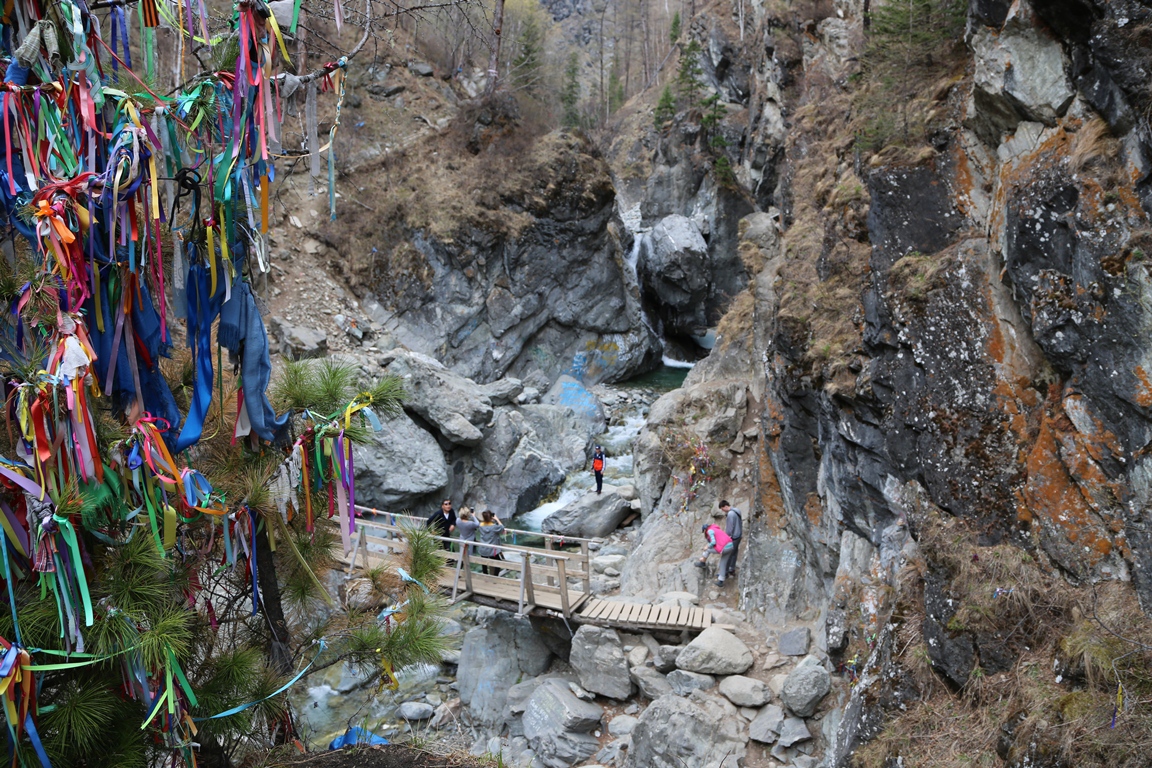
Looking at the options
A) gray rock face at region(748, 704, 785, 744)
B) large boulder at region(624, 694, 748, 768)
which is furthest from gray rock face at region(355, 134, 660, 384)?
gray rock face at region(748, 704, 785, 744)

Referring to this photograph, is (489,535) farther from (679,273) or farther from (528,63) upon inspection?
(528,63)

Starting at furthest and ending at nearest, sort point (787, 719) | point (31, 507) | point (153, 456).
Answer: point (787, 719), point (153, 456), point (31, 507)

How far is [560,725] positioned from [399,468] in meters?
8.43

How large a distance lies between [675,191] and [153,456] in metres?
33.3

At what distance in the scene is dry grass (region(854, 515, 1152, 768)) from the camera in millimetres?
4199

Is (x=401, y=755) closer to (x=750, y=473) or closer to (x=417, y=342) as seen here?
(x=750, y=473)

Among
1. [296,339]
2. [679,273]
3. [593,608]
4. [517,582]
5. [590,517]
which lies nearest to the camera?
[593,608]

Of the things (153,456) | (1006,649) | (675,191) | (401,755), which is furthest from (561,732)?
(675,191)

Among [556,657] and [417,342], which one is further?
[417,342]

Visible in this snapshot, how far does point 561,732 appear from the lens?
28.4ft

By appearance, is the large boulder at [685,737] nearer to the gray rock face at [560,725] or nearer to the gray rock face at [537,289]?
the gray rock face at [560,725]

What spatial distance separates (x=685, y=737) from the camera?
7324 millimetres

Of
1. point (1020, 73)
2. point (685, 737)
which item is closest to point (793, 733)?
point (685, 737)

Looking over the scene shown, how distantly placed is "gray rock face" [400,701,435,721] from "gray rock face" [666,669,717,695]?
3833 mm
